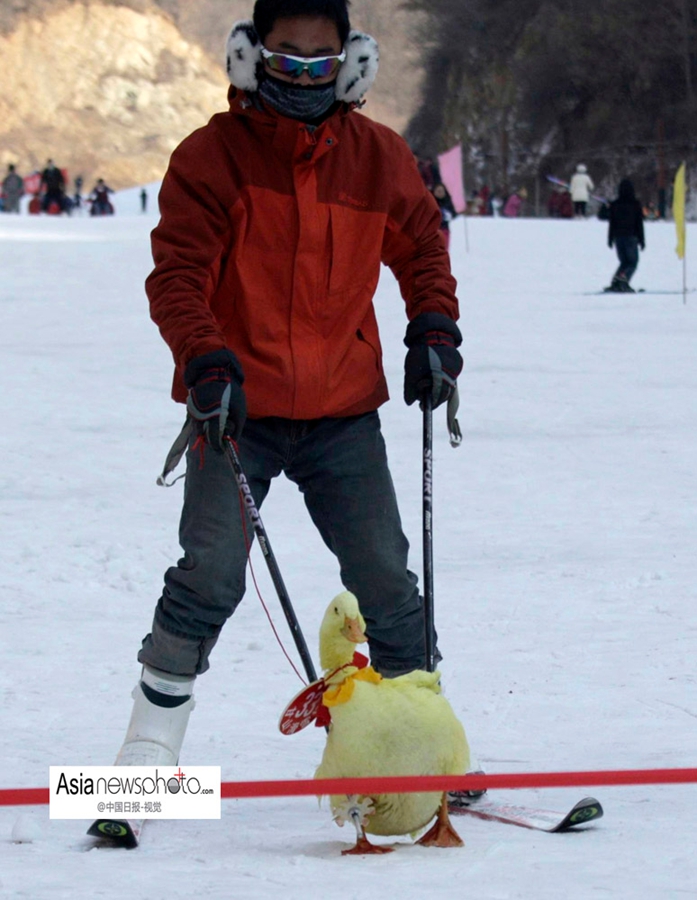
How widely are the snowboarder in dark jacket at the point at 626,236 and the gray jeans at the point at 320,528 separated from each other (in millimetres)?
13647

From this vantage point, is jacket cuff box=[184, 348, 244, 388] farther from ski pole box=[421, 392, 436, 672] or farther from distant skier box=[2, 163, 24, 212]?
distant skier box=[2, 163, 24, 212]

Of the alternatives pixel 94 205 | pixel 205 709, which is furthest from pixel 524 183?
pixel 205 709

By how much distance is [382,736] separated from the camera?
8.86 feet

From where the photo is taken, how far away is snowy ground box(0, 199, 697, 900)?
8.83 ft

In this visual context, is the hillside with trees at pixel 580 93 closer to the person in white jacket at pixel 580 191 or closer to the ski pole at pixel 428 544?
the person in white jacket at pixel 580 191

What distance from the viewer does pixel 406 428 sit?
8484 millimetres

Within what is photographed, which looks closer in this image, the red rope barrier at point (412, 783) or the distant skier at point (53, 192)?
the red rope barrier at point (412, 783)

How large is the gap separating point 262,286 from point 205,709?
4.50 feet

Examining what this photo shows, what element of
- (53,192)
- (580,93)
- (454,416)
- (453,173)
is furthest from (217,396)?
(580,93)

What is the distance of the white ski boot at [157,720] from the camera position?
309 centimetres

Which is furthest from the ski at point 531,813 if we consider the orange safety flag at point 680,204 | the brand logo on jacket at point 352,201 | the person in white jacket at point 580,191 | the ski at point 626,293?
the person in white jacket at point 580,191

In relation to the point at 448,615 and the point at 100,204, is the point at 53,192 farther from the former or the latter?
the point at 448,615

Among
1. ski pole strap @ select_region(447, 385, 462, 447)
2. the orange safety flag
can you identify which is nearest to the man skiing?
ski pole strap @ select_region(447, 385, 462, 447)

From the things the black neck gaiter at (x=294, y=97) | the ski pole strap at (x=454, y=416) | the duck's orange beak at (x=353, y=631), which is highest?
the black neck gaiter at (x=294, y=97)
